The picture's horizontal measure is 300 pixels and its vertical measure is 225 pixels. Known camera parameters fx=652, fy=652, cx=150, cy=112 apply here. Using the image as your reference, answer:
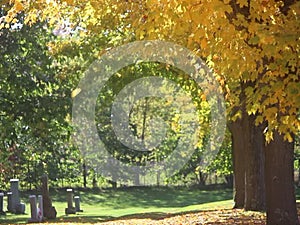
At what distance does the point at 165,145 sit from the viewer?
146ft

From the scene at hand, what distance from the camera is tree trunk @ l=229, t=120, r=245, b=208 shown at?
65.3ft

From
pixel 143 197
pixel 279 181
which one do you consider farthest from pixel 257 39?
pixel 143 197

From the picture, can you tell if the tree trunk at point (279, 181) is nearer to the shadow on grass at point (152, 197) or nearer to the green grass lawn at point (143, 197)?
the green grass lawn at point (143, 197)

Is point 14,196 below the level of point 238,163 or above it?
below

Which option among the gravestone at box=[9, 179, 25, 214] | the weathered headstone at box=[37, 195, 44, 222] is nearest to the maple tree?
the weathered headstone at box=[37, 195, 44, 222]

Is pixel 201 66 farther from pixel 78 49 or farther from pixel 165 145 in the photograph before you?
pixel 165 145

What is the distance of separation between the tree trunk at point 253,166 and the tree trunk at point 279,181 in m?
6.35

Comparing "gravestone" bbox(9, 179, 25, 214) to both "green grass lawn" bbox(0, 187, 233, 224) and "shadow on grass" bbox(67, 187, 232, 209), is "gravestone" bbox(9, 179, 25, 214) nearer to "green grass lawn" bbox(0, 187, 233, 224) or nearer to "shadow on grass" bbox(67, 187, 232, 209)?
"green grass lawn" bbox(0, 187, 233, 224)

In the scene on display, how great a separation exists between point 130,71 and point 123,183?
88.6 ft

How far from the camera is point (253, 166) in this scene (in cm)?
1875

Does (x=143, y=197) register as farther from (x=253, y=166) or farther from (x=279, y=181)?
(x=279, y=181)

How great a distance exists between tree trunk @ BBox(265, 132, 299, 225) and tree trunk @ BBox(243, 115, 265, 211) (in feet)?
20.8

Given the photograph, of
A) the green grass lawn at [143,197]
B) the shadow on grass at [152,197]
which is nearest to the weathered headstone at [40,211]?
the green grass lawn at [143,197]

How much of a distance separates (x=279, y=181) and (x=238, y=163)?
9.27 meters
